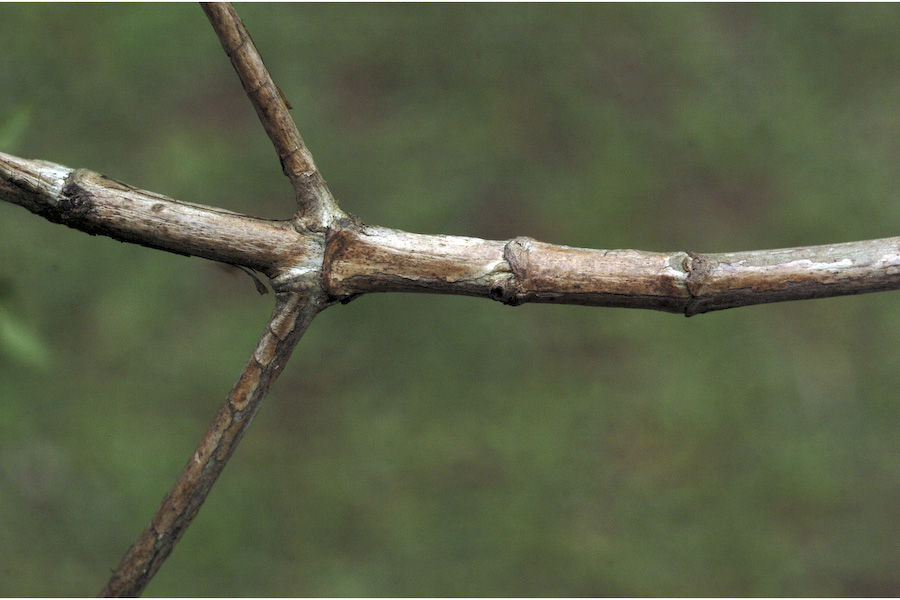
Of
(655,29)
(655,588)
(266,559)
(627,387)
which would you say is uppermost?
(655,29)

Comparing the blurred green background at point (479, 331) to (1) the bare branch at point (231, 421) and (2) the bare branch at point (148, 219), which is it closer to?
(1) the bare branch at point (231, 421)

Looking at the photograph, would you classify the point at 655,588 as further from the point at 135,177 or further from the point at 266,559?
the point at 135,177

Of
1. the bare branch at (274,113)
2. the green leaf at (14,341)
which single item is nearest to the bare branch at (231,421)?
the bare branch at (274,113)

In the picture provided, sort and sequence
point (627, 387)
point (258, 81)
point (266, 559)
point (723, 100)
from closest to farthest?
1. point (258, 81)
2. point (266, 559)
3. point (627, 387)
4. point (723, 100)

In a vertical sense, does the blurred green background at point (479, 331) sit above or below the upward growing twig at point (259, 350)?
above

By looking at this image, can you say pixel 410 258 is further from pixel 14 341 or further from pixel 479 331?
pixel 479 331

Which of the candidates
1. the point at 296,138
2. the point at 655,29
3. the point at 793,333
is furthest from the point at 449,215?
the point at 296,138

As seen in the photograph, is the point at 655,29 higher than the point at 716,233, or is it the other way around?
the point at 655,29

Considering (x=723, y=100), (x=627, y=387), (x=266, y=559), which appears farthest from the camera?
(x=723, y=100)
